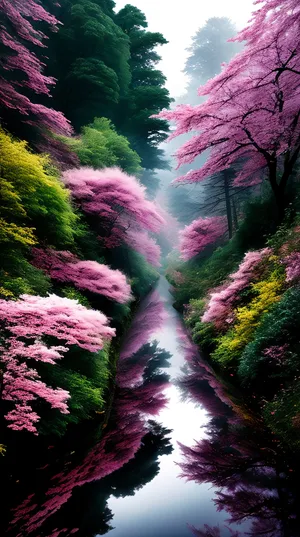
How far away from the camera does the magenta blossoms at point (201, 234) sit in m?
17.8

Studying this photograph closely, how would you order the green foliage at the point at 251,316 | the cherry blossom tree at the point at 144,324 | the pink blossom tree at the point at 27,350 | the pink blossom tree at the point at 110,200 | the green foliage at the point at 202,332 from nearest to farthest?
the pink blossom tree at the point at 27,350, the green foliage at the point at 251,316, the green foliage at the point at 202,332, the pink blossom tree at the point at 110,200, the cherry blossom tree at the point at 144,324

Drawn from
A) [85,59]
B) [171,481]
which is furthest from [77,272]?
[85,59]

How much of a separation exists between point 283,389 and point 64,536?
12.4 ft

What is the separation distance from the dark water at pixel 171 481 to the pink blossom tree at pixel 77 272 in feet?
8.57

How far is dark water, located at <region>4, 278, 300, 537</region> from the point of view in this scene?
372cm

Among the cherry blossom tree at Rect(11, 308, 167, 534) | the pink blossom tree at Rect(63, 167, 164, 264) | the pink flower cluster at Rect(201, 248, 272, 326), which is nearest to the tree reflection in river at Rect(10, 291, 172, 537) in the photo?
the cherry blossom tree at Rect(11, 308, 167, 534)

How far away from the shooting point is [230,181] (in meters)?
17.1

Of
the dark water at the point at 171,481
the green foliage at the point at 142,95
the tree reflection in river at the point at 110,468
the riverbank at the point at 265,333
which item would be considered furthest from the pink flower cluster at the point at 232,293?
the green foliage at the point at 142,95

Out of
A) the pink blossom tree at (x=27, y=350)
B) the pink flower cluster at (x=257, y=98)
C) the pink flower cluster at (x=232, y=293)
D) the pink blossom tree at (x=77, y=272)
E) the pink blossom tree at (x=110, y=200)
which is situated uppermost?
the pink blossom tree at (x=110, y=200)

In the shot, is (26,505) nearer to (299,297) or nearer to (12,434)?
(12,434)

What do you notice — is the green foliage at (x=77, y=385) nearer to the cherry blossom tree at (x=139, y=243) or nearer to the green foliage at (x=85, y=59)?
the cherry blossom tree at (x=139, y=243)

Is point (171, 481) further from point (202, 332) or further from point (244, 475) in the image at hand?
point (202, 332)

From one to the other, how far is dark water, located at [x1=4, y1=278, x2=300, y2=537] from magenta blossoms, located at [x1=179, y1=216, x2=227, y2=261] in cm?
1142

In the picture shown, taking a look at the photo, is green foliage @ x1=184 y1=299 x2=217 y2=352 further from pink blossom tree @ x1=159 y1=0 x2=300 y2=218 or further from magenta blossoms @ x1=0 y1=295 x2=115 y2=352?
magenta blossoms @ x1=0 y1=295 x2=115 y2=352
